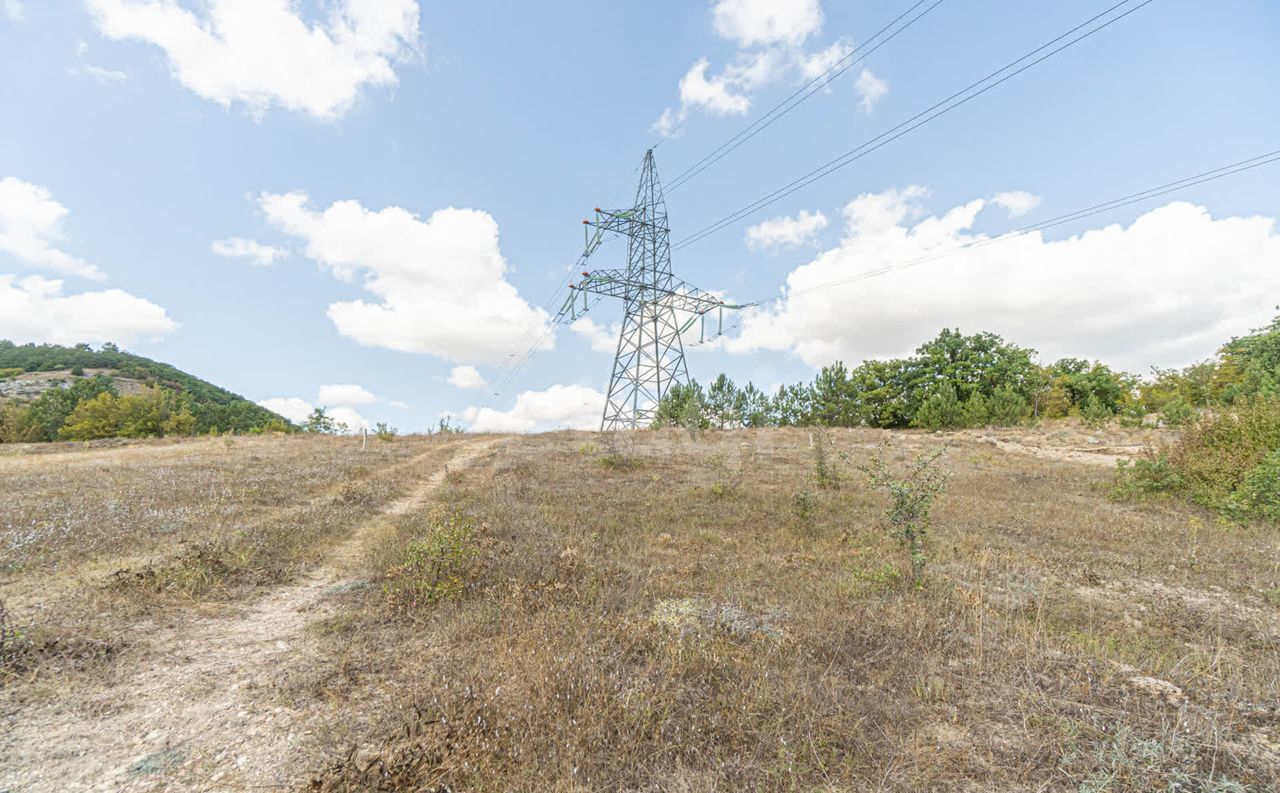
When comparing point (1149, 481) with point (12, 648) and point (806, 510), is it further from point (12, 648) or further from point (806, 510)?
point (12, 648)

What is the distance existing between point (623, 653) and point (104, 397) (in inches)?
3534

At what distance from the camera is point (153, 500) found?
12.5 m

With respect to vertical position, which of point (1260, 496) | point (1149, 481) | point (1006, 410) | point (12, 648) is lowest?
point (12, 648)

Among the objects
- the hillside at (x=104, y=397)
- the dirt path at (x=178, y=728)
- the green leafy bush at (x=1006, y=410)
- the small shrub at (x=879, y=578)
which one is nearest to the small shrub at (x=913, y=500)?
the small shrub at (x=879, y=578)

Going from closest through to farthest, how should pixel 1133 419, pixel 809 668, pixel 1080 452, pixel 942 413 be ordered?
pixel 809 668, pixel 1080 452, pixel 1133 419, pixel 942 413

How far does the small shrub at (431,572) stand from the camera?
6730 millimetres

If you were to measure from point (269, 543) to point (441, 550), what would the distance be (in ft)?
14.4

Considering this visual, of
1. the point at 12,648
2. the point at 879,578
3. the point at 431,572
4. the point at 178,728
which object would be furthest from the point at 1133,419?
the point at 12,648

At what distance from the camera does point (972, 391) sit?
59219mm

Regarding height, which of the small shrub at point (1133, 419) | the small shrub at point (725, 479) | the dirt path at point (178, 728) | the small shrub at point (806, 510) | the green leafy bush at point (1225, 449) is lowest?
the dirt path at point (178, 728)

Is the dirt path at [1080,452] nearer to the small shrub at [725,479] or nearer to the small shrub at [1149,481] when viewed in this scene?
the small shrub at [1149,481]

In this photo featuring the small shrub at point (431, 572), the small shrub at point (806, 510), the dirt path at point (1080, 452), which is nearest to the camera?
the small shrub at point (431, 572)

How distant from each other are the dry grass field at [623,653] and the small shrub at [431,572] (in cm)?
5

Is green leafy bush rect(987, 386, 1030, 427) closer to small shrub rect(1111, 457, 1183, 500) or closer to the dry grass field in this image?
small shrub rect(1111, 457, 1183, 500)
